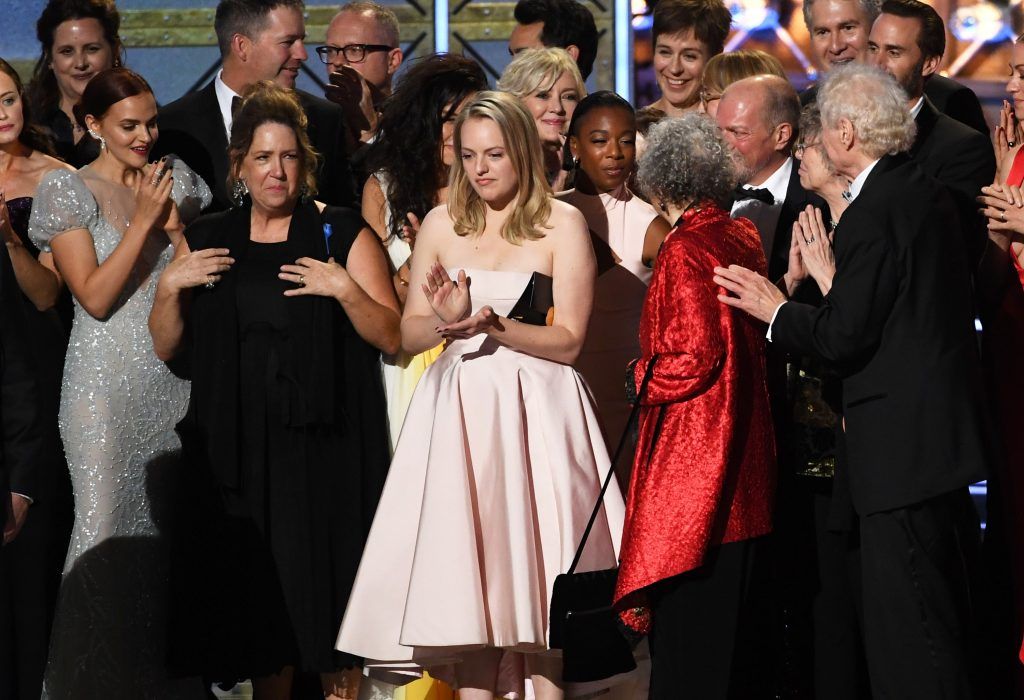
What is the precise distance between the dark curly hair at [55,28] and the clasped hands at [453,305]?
93.4 inches

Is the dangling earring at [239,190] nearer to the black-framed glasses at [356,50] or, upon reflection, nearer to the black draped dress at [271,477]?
the black draped dress at [271,477]

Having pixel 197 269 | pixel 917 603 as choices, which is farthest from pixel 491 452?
pixel 917 603

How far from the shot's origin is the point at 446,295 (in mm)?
4211

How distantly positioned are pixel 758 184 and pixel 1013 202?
0.80 meters

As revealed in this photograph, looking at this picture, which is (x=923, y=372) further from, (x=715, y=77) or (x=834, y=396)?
(x=715, y=77)

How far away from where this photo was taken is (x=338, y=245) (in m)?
4.81

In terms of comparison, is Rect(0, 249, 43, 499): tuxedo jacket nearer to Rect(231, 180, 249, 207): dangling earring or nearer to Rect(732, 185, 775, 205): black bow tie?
Rect(231, 180, 249, 207): dangling earring

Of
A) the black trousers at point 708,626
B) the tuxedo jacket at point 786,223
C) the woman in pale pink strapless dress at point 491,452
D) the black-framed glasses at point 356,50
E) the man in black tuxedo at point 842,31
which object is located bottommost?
the black trousers at point 708,626

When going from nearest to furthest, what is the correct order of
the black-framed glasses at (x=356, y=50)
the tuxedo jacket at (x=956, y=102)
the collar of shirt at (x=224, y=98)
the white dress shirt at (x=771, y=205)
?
the white dress shirt at (x=771, y=205)
the tuxedo jacket at (x=956, y=102)
the collar of shirt at (x=224, y=98)
the black-framed glasses at (x=356, y=50)

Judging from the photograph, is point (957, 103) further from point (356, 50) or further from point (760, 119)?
point (356, 50)

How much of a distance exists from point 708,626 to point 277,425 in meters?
1.51

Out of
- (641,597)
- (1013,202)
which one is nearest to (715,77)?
(1013,202)

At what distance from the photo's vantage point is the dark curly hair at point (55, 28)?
598 centimetres

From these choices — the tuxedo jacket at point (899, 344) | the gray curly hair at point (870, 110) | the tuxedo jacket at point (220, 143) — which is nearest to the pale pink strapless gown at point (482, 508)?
the tuxedo jacket at point (899, 344)
